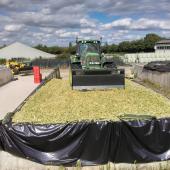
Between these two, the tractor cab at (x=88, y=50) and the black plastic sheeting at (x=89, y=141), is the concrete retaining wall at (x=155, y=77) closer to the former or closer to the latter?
the tractor cab at (x=88, y=50)

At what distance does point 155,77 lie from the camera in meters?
25.6

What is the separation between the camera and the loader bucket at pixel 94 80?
65.8 ft

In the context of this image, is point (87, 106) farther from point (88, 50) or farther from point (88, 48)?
point (88, 48)

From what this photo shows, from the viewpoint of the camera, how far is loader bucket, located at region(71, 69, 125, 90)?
2005 centimetres

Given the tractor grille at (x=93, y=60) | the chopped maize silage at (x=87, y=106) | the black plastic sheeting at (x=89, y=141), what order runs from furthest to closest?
the tractor grille at (x=93, y=60), the chopped maize silage at (x=87, y=106), the black plastic sheeting at (x=89, y=141)

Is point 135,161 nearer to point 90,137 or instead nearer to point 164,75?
point 90,137

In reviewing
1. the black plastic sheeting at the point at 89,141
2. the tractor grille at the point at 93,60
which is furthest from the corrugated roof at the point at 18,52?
the black plastic sheeting at the point at 89,141

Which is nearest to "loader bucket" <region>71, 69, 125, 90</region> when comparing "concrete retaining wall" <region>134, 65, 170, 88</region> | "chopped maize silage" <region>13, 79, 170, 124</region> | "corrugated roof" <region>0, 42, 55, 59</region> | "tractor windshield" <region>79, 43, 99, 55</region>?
"chopped maize silage" <region>13, 79, 170, 124</region>

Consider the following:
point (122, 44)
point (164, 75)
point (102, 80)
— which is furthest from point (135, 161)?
point (122, 44)

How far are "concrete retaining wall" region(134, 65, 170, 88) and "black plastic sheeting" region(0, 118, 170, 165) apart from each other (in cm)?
1335

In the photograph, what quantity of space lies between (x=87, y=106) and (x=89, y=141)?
649cm

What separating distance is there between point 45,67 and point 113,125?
5263 centimetres

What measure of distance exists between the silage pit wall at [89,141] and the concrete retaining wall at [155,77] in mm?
13357

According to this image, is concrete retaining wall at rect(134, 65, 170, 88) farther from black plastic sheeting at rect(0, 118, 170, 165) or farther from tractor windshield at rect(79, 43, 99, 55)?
black plastic sheeting at rect(0, 118, 170, 165)
